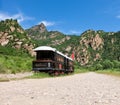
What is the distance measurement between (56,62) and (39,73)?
22.0 feet

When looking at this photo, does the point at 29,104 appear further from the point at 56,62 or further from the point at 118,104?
the point at 56,62

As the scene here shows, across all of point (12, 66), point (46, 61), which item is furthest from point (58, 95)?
point (12, 66)

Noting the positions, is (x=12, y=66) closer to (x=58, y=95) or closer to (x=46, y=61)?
(x=46, y=61)

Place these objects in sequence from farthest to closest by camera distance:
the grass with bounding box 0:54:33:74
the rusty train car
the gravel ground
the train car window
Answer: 1. the train car window
2. the rusty train car
3. the grass with bounding box 0:54:33:74
4. the gravel ground

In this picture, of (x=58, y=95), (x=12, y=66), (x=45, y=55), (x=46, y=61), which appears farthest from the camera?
(x=12, y=66)

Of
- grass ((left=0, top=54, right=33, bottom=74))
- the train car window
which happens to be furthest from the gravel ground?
the train car window

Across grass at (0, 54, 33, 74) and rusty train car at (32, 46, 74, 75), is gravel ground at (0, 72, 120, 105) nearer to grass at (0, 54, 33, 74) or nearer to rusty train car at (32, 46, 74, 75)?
grass at (0, 54, 33, 74)

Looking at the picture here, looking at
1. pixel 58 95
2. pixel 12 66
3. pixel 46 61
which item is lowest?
pixel 58 95

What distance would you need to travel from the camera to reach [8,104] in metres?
11.3

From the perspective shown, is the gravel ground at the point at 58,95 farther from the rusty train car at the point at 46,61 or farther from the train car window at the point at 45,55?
the train car window at the point at 45,55

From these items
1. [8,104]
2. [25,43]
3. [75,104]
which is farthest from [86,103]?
[25,43]

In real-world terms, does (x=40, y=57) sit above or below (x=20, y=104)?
above

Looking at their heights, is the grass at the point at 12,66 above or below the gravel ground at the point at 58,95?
above

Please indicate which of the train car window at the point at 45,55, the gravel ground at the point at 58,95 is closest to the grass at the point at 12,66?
the train car window at the point at 45,55
